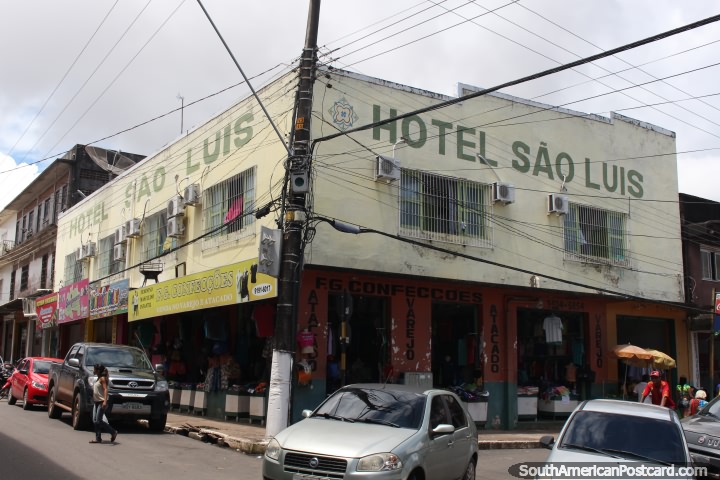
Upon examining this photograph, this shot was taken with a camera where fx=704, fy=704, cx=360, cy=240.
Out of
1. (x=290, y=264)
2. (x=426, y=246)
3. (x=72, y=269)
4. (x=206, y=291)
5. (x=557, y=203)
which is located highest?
(x=557, y=203)

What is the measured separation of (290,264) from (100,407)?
4332 mm

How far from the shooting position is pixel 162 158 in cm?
2295

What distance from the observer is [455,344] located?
19.4m

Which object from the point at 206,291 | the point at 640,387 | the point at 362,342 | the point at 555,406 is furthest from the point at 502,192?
the point at 206,291

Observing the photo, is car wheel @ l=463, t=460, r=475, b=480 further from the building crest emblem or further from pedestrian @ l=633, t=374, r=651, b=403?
pedestrian @ l=633, t=374, r=651, b=403

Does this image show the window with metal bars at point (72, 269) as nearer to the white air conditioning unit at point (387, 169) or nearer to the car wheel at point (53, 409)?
the car wheel at point (53, 409)

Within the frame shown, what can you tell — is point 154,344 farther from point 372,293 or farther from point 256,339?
point 372,293

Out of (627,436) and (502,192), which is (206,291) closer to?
(502,192)

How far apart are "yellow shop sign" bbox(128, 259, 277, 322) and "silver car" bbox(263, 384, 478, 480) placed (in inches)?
212

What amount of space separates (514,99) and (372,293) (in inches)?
293

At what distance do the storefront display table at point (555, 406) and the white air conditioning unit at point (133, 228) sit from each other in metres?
14.1

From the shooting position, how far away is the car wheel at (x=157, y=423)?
15141mm

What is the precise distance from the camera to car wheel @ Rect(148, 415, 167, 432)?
1514cm

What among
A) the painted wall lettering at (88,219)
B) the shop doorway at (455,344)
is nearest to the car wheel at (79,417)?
the shop doorway at (455,344)
